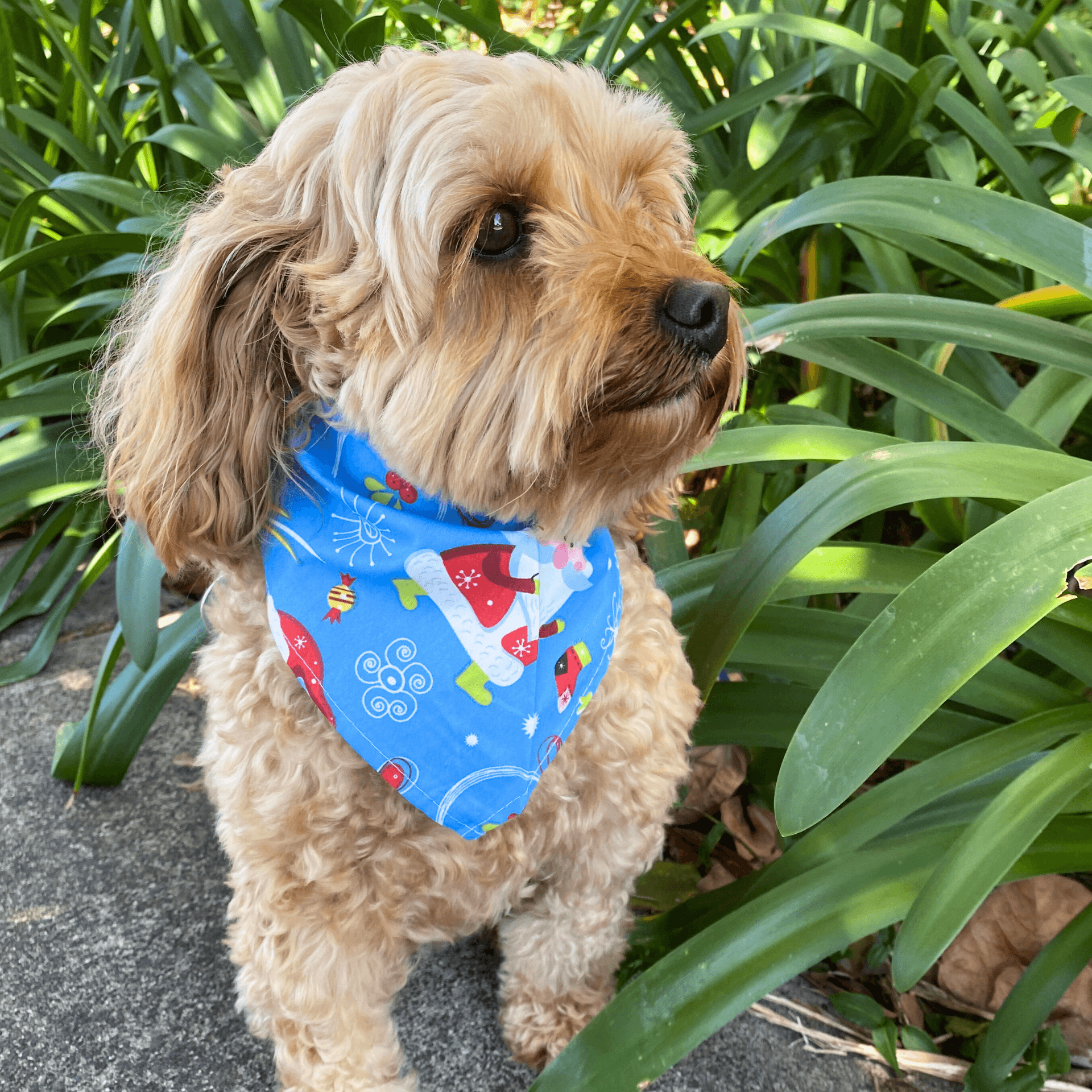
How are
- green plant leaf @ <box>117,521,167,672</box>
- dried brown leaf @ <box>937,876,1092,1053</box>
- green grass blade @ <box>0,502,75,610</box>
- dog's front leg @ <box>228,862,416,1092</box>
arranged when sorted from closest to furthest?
1. dog's front leg @ <box>228,862,416,1092</box>
2. dried brown leaf @ <box>937,876,1092,1053</box>
3. green plant leaf @ <box>117,521,167,672</box>
4. green grass blade @ <box>0,502,75,610</box>

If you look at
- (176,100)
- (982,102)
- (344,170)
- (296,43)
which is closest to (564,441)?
(344,170)

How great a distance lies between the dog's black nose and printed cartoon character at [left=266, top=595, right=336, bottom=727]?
0.63 m

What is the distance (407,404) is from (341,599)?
303mm

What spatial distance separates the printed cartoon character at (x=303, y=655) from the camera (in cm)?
128

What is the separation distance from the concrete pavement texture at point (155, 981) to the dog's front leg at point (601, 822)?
129 millimetres

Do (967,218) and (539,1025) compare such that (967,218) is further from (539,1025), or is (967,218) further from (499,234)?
(539,1025)

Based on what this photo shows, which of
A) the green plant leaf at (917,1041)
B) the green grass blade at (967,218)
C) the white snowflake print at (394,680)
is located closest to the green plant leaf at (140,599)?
the white snowflake print at (394,680)

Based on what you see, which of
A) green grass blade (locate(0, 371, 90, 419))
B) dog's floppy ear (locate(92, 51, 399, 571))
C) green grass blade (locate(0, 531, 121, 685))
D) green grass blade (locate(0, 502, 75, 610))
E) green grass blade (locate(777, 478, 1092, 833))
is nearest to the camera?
green grass blade (locate(777, 478, 1092, 833))

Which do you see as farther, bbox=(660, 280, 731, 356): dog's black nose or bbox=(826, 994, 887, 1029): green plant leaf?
bbox=(826, 994, 887, 1029): green plant leaf

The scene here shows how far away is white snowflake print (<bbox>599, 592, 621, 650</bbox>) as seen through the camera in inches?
54.5

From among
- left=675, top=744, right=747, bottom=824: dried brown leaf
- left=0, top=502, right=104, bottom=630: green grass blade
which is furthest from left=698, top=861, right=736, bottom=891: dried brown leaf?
left=0, top=502, right=104, bottom=630: green grass blade

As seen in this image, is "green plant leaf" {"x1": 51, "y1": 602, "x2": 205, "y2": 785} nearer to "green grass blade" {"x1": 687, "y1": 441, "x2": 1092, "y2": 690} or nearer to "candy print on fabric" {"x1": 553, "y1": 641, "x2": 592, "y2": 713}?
"candy print on fabric" {"x1": 553, "y1": 641, "x2": 592, "y2": 713}

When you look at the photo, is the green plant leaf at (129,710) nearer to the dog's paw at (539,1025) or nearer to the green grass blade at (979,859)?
the dog's paw at (539,1025)

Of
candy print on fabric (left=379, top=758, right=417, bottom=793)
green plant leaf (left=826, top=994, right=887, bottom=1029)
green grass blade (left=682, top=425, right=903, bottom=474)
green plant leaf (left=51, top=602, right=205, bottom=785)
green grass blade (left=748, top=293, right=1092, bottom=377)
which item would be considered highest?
green grass blade (left=748, top=293, right=1092, bottom=377)
